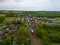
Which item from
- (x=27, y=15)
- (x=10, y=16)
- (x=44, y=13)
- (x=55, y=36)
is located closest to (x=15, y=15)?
(x=10, y=16)

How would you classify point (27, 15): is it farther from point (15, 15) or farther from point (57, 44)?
point (57, 44)

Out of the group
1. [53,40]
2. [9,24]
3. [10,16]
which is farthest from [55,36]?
[10,16]

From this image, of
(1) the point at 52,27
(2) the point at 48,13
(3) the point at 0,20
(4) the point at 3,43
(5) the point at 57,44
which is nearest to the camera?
(4) the point at 3,43

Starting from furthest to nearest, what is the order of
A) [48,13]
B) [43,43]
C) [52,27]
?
[48,13], [52,27], [43,43]

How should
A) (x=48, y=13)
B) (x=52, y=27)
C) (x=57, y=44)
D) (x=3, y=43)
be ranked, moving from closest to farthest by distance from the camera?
1. (x=3, y=43)
2. (x=57, y=44)
3. (x=52, y=27)
4. (x=48, y=13)

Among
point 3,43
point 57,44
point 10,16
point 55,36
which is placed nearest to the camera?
point 3,43

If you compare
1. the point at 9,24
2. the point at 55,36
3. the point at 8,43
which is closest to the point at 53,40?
the point at 55,36

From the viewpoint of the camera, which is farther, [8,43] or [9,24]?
[9,24]

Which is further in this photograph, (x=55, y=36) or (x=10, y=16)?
(x=10, y=16)

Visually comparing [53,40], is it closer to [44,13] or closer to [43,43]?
[43,43]
